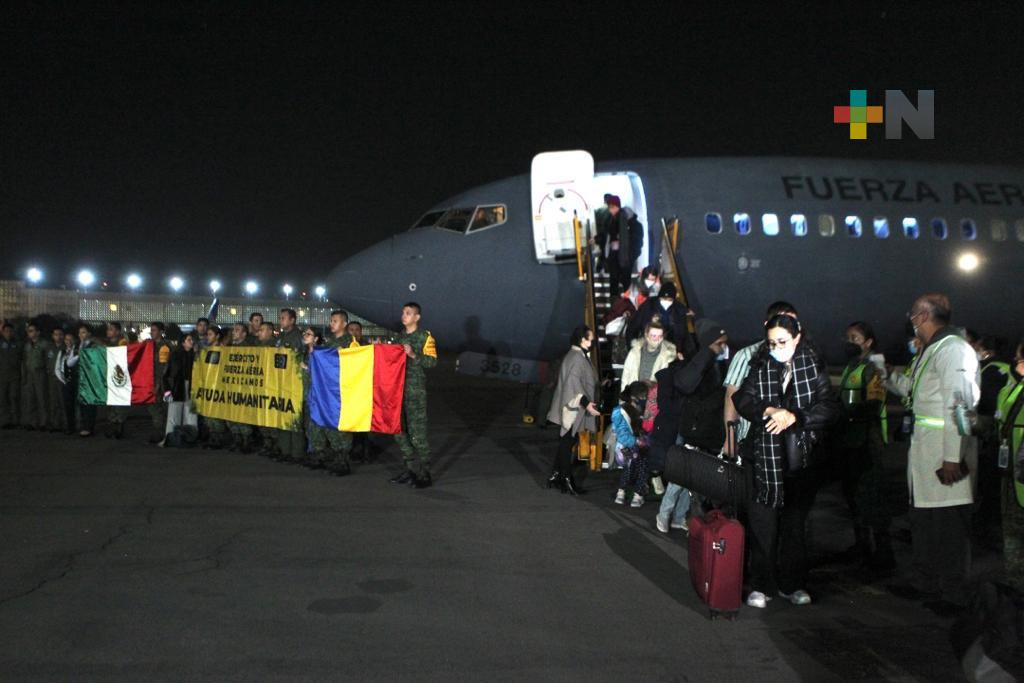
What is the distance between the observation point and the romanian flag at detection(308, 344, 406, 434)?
10531mm

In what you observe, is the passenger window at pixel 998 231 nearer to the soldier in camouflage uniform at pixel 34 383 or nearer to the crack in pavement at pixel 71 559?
the crack in pavement at pixel 71 559

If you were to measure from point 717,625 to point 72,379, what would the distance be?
13089 millimetres

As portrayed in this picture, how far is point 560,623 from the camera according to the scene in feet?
17.3

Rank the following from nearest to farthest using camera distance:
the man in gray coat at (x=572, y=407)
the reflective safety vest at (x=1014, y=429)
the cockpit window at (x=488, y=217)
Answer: the reflective safety vest at (x=1014, y=429) < the man in gray coat at (x=572, y=407) < the cockpit window at (x=488, y=217)

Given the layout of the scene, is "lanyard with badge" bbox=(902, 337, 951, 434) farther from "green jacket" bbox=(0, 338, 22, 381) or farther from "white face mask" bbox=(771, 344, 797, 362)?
"green jacket" bbox=(0, 338, 22, 381)

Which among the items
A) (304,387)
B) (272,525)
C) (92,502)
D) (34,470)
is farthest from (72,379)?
(272,525)

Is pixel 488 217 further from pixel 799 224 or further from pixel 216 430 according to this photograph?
pixel 216 430

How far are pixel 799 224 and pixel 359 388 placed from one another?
839cm

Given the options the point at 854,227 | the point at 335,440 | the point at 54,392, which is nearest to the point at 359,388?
the point at 335,440

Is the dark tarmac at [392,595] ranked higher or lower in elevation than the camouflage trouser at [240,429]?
lower

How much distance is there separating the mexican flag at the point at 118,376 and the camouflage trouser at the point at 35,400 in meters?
1.24

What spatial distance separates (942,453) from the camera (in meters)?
5.98

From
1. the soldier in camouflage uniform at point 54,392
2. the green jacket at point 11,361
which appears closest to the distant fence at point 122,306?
the green jacket at point 11,361

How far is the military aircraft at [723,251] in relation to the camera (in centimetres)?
1428
